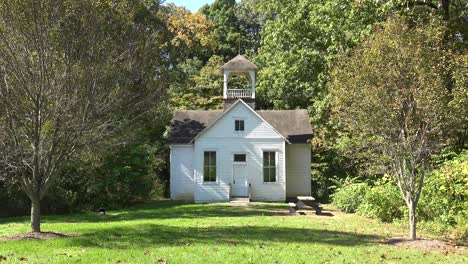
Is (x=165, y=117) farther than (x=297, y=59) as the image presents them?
Yes

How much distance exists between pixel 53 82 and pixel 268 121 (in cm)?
2065

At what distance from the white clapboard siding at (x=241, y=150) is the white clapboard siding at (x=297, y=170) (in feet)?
6.68

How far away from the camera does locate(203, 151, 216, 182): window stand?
2875 cm

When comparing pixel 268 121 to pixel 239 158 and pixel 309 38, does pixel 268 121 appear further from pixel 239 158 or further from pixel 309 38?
pixel 309 38

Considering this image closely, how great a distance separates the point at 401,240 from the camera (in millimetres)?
12945

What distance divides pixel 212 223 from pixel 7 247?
7662 mm

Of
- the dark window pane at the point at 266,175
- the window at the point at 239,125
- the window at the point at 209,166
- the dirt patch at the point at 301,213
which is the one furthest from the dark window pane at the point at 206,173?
the dirt patch at the point at 301,213

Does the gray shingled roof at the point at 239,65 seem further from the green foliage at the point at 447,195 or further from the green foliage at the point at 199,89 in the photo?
the green foliage at the point at 447,195

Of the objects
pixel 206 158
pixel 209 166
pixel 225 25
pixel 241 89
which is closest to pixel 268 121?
pixel 241 89

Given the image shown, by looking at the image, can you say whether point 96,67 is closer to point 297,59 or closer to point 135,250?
→ point 135,250

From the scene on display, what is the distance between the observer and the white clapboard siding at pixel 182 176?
29.8 metres

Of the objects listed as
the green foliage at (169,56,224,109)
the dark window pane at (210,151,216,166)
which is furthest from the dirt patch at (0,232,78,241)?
the green foliage at (169,56,224,109)

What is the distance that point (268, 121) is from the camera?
3178cm

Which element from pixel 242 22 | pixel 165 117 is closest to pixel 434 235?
pixel 165 117
